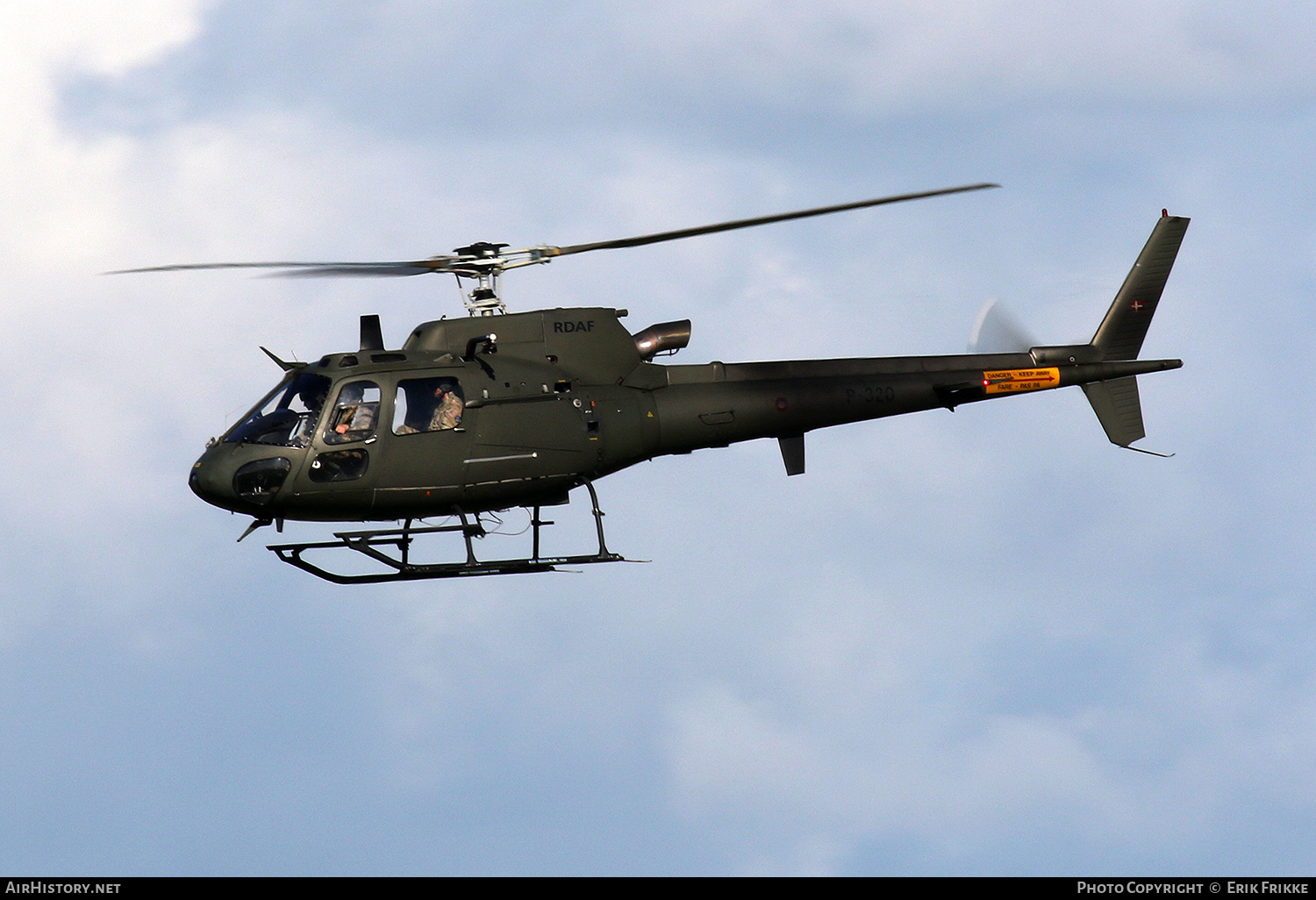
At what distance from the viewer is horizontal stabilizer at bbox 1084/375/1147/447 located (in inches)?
1049

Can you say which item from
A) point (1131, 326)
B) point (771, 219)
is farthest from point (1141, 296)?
point (771, 219)

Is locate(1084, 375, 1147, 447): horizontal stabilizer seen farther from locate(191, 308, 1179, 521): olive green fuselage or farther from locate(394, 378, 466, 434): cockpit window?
locate(394, 378, 466, 434): cockpit window

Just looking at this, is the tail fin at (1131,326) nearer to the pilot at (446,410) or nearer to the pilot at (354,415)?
the pilot at (446,410)

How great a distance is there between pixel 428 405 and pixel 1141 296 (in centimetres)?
1275

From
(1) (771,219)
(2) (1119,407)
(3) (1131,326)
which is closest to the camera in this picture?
(1) (771,219)

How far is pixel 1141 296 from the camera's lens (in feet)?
89.2

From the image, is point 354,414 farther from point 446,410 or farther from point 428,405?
point 446,410

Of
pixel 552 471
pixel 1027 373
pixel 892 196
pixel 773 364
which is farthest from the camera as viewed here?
pixel 1027 373

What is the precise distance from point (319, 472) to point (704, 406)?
5798mm

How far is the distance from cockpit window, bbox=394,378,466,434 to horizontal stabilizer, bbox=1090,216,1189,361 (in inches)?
447

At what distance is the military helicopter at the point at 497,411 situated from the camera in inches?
810

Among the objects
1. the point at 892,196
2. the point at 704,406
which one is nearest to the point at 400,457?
the point at 704,406

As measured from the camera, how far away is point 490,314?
22359 millimetres
